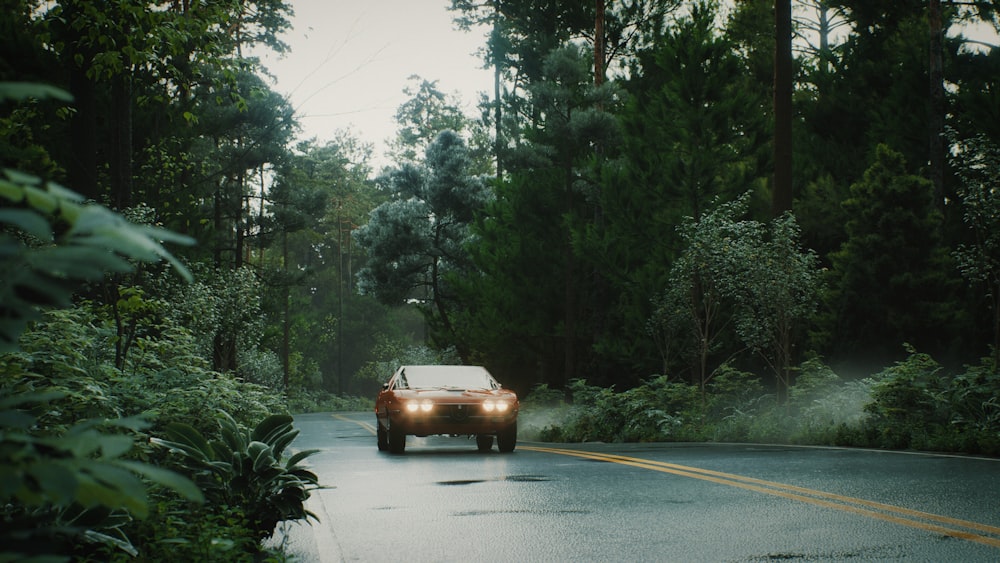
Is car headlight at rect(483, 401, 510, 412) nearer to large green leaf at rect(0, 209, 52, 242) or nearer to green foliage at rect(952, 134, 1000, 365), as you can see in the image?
green foliage at rect(952, 134, 1000, 365)

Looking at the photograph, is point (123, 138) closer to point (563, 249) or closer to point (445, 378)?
point (445, 378)

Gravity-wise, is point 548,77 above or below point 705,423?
above

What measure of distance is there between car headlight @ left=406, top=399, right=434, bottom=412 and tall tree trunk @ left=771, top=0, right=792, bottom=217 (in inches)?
421

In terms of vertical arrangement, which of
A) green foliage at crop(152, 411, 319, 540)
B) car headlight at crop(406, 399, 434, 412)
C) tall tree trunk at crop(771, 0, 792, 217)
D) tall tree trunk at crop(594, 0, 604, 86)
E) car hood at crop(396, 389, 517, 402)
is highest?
tall tree trunk at crop(594, 0, 604, 86)

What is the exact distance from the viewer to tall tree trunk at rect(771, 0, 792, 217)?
23.4m

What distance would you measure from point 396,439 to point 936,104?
18975 millimetres

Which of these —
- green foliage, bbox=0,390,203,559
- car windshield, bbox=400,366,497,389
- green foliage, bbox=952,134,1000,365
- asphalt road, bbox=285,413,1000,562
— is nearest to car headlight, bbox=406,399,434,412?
car windshield, bbox=400,366,497,389

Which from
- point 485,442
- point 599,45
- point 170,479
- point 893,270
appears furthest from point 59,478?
point 599,45

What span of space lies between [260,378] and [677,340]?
47998mm

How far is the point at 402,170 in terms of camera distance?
154 ft

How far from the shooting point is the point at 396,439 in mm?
17219

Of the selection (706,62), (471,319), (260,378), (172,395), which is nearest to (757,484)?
(172,395)

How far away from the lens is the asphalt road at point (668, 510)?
22.9 ft

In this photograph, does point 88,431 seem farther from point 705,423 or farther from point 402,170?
point 402,170
